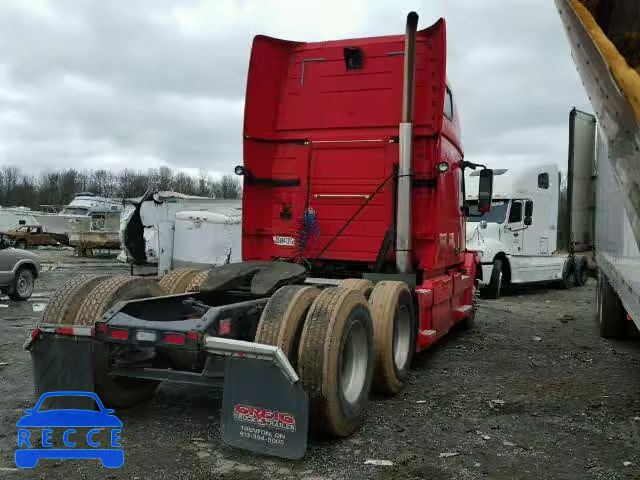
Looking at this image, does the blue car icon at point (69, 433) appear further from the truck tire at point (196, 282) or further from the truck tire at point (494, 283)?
the truck tire at point (494, 283)

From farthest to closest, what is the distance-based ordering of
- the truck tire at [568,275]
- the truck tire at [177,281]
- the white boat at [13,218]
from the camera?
the white boat at [13,218], the truck tire at [568,275], the truck tire at [177,281]

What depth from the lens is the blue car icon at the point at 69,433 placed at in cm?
407

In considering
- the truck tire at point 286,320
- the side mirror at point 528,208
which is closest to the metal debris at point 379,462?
the truck tire at point 286,320

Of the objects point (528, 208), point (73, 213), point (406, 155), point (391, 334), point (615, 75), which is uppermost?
point (73, 213)

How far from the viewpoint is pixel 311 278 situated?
654 centimetres

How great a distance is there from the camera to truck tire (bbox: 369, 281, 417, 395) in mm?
5430

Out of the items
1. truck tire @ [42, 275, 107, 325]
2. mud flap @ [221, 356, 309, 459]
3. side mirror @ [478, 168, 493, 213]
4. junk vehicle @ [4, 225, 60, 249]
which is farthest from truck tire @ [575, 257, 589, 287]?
junk vehicle @ [4, 225, 60, 249]

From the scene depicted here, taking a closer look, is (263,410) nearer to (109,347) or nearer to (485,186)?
(109,347)

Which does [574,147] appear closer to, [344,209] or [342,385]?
[344,209]

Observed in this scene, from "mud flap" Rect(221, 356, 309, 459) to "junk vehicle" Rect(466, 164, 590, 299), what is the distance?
10.5m

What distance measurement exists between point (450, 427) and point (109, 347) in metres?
2.83

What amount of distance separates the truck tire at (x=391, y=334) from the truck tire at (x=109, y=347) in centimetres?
211

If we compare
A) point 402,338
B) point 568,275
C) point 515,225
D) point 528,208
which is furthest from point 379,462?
point 568,275

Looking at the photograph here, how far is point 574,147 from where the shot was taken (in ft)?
29.2
